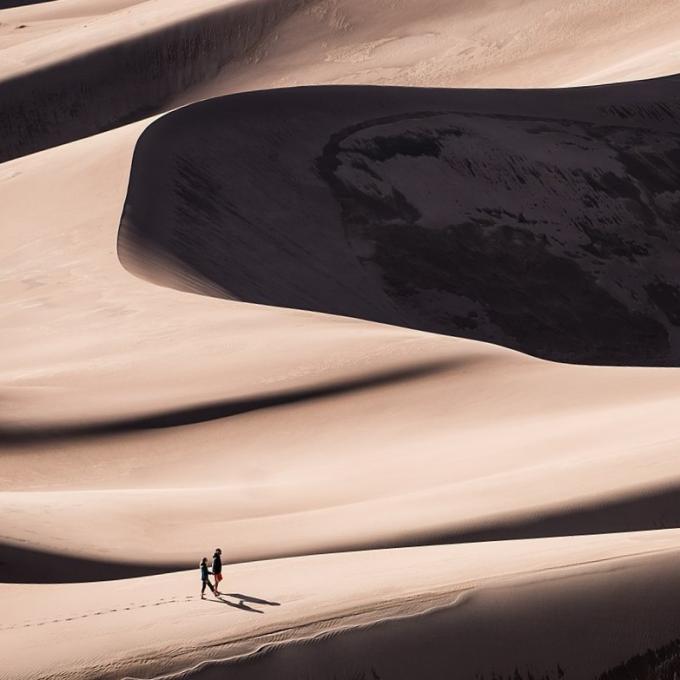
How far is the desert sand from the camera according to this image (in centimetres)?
704

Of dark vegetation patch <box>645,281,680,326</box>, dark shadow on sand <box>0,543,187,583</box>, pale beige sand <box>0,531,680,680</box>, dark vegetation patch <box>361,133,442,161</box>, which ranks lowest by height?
pale beige sand <box>0,531,680,680</box>

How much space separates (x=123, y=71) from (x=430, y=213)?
1679 centimetres

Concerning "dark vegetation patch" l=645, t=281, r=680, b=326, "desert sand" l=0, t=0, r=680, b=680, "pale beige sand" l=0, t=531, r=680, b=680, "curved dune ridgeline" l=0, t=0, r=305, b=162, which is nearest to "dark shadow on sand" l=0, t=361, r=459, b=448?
"desert sand" l=0, t=0, r=680, b=680

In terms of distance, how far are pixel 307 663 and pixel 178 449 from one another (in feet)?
17.1

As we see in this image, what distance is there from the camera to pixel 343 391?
12.5 metres

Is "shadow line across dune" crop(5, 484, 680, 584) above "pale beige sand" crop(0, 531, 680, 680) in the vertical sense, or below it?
above

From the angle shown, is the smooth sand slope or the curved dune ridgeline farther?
the curved dune ridgeline

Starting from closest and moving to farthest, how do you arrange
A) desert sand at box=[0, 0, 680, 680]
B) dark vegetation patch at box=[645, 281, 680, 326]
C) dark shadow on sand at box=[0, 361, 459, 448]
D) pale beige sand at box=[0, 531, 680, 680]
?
pale beige sand at box=[0, 531, 680, 680], desert sand at box=[0, 0, 680, 680], dark shadow on sand at box=[0, 361, 459, 448], dark vegetation patch at box=[645, 281, 680, 326]

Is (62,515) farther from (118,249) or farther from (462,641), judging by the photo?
(118,249)

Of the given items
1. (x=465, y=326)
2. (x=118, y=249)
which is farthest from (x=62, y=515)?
(x=465, y=326)

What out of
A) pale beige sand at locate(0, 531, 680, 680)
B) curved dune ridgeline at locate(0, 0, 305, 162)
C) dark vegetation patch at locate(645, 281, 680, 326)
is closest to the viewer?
pale beige sand at locate(0, 531, 680, 680)

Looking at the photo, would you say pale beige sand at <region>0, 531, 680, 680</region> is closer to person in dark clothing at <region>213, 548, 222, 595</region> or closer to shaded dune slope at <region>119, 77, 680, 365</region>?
person in dark clothing at <region>213, 548, 222, 595</region>

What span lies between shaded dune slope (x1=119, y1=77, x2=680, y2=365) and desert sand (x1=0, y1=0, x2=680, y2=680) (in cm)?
6

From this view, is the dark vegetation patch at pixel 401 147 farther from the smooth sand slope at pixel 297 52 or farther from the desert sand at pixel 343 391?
the smooth sand slope at pixel 297 52
